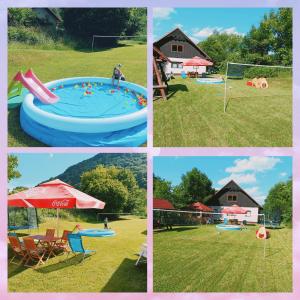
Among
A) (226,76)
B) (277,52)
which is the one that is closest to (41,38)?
(226,76)

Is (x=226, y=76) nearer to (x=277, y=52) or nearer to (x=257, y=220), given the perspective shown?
(x=277, y=52)

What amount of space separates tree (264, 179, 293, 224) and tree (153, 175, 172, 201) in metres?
1.37

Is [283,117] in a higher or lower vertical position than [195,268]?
higher

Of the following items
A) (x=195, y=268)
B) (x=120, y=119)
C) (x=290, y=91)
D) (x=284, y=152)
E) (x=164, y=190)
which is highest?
(x=290, y=91)

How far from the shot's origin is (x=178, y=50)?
21.4 feet

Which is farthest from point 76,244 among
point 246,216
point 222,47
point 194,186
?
point 222,47

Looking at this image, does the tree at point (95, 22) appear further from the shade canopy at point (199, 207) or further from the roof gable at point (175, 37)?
the shade canopy at point (199, 207)

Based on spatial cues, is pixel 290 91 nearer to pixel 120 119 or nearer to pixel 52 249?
pixel 120 119

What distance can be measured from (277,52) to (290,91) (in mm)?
679

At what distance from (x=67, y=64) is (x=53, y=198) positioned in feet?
6.64

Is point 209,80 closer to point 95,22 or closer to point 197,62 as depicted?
point 197,62

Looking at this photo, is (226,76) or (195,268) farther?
(226,76)

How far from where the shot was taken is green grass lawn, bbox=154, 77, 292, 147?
6.30 meters

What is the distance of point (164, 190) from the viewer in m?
6.36
